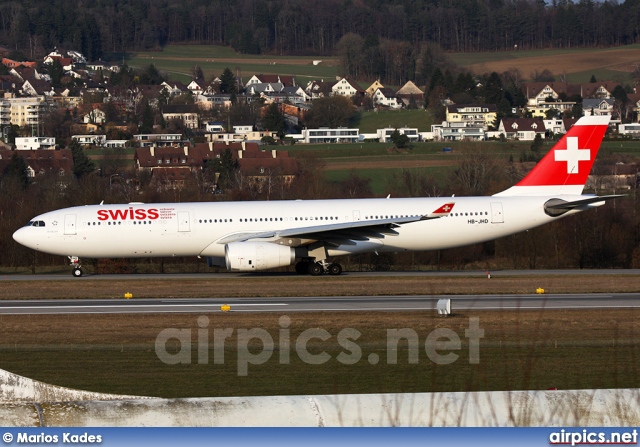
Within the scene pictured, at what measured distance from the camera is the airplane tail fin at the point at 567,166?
38.6m

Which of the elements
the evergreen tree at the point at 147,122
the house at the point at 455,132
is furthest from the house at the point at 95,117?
the house at the point at 455,132

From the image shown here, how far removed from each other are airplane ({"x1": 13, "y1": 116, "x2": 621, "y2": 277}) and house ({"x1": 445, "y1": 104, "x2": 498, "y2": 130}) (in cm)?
12194

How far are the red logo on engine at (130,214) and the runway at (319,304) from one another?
7.40 m

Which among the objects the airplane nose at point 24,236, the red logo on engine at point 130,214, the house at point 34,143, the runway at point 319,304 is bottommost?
the house at point 34,143

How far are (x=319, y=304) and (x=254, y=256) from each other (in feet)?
24.3

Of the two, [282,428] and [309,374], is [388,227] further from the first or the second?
[282,428]

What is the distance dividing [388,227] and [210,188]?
4390 cm

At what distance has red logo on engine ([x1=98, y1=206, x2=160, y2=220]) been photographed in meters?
37.0

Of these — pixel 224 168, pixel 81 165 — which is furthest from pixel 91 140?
pixel 224 168

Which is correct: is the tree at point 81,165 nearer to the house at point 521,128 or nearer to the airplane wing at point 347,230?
the house at point 521,128

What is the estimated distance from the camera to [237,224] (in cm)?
3728

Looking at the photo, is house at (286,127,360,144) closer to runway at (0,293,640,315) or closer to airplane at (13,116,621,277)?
airplane at (13,116,621,277)

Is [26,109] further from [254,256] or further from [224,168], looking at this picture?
[254,256]

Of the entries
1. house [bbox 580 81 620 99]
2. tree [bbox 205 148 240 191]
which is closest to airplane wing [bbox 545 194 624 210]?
tree [bbox 205 148 240 191]
